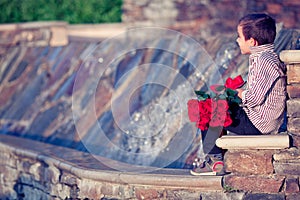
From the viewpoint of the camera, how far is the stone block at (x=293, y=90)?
21.9ft

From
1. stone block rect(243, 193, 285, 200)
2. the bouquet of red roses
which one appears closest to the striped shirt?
the bouquet of red roses

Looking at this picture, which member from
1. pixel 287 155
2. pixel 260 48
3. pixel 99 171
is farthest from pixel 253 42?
pixel 99 171

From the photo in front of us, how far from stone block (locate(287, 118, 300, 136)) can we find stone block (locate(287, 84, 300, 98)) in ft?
0.60

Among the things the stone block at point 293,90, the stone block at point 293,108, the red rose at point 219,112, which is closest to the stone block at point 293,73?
the stone block at point 293,90

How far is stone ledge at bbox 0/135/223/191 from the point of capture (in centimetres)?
692

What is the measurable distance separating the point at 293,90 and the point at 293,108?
0.14 m

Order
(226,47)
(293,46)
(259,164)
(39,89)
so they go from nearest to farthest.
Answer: (259,164), (293,46), (226,47), (39,89)

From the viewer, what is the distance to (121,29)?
13664 millimetres

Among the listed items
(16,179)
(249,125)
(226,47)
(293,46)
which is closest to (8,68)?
(16,179)

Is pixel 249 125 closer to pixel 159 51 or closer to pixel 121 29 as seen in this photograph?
pixel 159 51

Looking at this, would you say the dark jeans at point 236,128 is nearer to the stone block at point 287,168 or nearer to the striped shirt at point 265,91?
the striped shirt at point 265,91

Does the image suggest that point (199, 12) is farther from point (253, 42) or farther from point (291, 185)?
point (291, 185)

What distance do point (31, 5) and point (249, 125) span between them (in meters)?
8.29

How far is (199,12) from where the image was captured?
13.8 m
